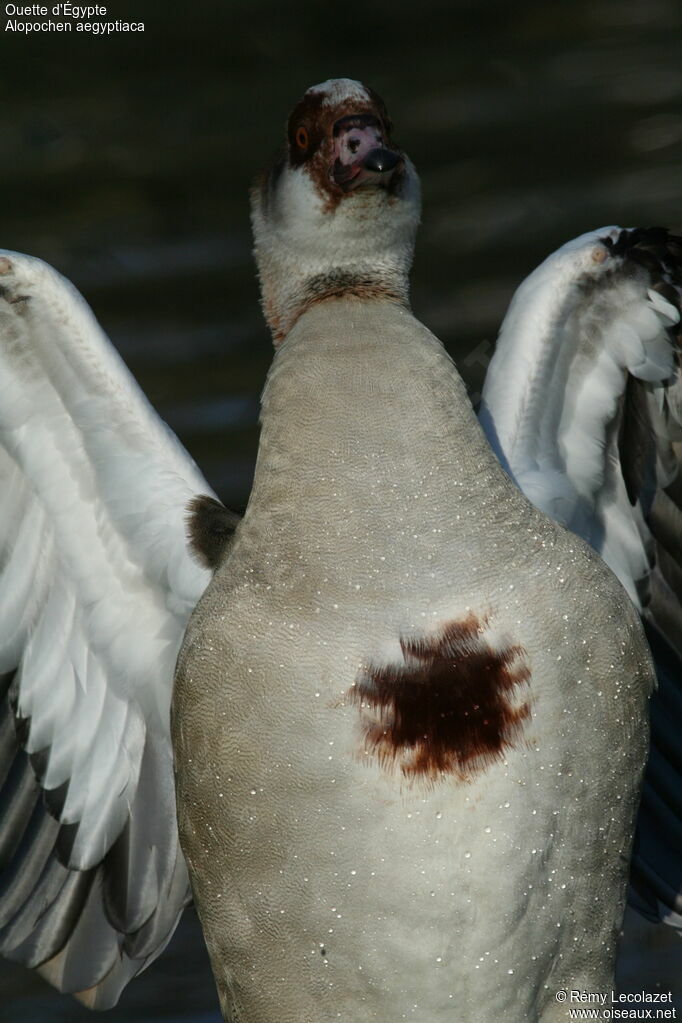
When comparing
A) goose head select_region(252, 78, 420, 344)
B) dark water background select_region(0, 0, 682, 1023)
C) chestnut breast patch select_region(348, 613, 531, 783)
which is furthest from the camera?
dark water background select_region(0, 0, 682, 1023)

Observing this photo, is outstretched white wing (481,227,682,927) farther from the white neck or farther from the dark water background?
the dark water background

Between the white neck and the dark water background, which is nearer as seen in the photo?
the white neck

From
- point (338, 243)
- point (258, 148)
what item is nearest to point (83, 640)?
point (338, 243)

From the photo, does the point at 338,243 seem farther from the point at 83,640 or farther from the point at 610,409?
the point at 83,640

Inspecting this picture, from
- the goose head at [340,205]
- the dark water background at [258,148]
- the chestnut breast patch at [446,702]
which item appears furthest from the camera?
Result: the dark water background at [258,148]

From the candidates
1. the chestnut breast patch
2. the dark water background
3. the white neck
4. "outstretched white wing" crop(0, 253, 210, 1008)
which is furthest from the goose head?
the dark water background

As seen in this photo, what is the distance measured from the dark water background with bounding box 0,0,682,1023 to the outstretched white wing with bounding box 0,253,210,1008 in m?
1.76

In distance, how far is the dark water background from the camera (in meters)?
5.00

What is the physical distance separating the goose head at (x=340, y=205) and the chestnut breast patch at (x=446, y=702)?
0.55 meters

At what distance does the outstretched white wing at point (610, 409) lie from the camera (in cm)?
303

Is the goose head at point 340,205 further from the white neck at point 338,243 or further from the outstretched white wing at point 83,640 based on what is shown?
the outstretched white wing at point 83,640

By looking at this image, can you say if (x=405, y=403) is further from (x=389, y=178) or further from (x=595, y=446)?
(x=595, y=446)

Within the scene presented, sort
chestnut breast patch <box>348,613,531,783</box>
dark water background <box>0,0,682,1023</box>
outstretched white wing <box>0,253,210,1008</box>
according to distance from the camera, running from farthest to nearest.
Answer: dark water background <box>0,0,682,1023</box> → outstretched white wing <box>0,253,210,1008</box> → chestnut breast patch <box>348,613,531,783</box>

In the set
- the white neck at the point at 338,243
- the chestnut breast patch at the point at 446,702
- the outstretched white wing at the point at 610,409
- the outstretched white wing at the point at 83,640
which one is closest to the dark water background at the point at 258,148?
the outstretched white wing at the point at 610,409
